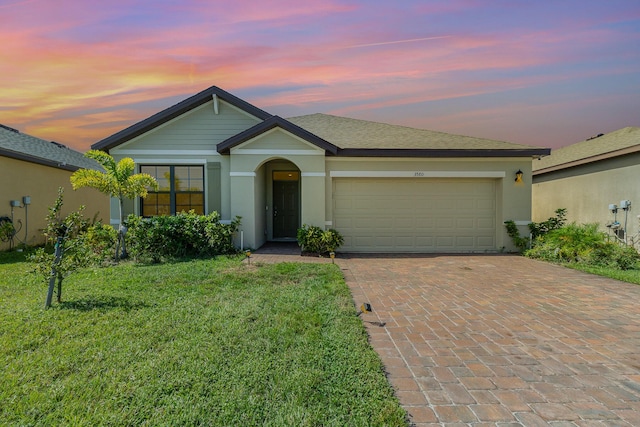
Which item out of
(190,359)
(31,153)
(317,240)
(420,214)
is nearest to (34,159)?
(31,153)

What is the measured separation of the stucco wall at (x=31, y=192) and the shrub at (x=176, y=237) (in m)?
5.46

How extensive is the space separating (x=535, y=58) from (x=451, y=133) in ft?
11.4

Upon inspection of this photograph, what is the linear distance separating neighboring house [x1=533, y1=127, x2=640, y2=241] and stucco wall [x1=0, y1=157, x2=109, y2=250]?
64.1ft

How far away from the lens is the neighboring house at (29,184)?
11.0 meters

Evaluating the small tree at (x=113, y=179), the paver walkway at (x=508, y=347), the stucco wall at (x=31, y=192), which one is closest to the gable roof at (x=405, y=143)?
the paver walkway at (x=508, y=347)

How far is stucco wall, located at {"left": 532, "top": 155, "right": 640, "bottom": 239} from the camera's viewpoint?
1064 centimetres

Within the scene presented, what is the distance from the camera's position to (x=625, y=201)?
1061cm

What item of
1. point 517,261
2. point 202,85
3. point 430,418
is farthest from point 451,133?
point 430,418

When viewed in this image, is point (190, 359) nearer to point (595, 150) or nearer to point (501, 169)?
point (501, 169)

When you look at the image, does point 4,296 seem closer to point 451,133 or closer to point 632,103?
point 451,133

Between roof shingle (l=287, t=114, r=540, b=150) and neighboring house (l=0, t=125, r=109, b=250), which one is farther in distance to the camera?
neighboring house (l=0, t=125, r=109, b=250)

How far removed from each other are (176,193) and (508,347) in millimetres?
10138

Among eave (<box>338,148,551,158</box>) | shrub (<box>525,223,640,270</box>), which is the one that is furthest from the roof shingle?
shrub (<box>525,223,640,270</box>)

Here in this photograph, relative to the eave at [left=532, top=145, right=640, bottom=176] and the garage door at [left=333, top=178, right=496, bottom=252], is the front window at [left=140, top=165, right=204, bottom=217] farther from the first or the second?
the eave at [left=532, top=145, right=640, bottom=176]
